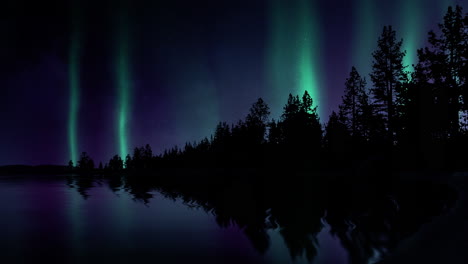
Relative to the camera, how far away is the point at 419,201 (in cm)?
1272

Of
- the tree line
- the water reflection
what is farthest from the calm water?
the tree line

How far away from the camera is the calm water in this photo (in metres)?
7.18

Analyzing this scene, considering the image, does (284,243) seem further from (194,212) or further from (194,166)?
(194,166)

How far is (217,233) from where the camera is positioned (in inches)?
369

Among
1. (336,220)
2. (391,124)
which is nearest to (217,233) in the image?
(336,220)

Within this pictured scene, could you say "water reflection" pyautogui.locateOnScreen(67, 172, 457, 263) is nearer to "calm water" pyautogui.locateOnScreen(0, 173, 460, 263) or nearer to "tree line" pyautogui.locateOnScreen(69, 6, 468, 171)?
"calm water" pyautogui.locateOnScreen(0, 173, 460, 263)

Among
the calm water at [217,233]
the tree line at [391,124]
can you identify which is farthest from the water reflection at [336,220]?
the tree line at [391,124]

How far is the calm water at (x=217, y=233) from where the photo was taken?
7.18 m

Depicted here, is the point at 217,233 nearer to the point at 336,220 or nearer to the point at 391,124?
the point at 336,220

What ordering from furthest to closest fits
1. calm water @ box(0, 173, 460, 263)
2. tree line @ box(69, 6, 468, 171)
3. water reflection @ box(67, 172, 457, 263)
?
1. tree line @ box(69, 6, 468, 171)
2. water reflection @ box(67, 172, 457, 263)
3. calm water @ box(0, 173, 460, 263)

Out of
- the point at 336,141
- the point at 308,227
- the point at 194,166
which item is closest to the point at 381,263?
the point at 308,227

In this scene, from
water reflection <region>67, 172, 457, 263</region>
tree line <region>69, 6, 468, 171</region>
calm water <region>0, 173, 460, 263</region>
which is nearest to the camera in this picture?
calm water <region>0, 173, 460, 263</region>

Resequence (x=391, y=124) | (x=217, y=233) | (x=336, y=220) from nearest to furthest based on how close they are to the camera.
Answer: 1. (x=217, y=233)
2. (x=336, y=220)
3. (x=391, y=124)

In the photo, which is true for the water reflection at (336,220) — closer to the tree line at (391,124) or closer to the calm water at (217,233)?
the calm water at (217,233)
